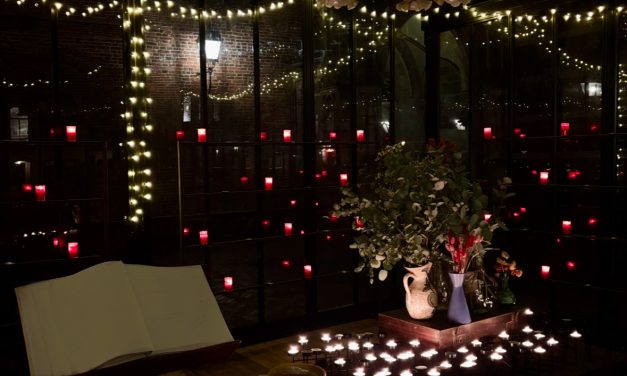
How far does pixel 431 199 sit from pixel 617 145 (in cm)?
185

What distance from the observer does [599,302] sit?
449cm

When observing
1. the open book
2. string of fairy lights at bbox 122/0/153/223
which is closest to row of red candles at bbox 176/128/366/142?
string of fairy lights at bbox 122/0/153/223

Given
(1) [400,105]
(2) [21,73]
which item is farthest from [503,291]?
(2) [21,73]

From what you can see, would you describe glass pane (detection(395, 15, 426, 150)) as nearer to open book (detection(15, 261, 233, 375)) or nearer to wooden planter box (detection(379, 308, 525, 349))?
wooden planter box (detection(379, 308, 525, 349))

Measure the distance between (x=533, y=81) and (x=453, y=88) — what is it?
1.77 meters

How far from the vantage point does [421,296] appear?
3.47 metres

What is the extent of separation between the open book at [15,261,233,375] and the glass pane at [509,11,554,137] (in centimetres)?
414

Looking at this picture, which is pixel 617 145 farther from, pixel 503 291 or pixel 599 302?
pixel 503 291

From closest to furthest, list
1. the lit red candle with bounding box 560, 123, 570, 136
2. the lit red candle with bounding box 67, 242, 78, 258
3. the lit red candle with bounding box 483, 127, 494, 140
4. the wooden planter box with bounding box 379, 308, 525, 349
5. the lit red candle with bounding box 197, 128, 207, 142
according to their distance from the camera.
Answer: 1. the wooden planter box with bounding box 379, 308, 525, 349
2. the lit red candle with bounding box 67, 242, 78, 258
3. the lit red candle with bounding box 197, 128, 207, 142
4. the lit red candle with bounding box 560, 123, 570, 136
5. the lit red candle with bounding box 483, 127, 494, 140

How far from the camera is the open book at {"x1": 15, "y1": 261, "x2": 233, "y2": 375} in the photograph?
1.73m

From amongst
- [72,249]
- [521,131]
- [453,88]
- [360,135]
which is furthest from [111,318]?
[453,88]

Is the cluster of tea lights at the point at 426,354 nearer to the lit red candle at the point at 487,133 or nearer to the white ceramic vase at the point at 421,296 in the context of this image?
the white ceramic vase at the point at 421,296

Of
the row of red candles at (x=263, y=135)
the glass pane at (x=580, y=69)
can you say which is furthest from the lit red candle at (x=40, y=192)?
the glass pane at (x=580, y=69)

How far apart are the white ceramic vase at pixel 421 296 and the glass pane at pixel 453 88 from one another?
255 cm
